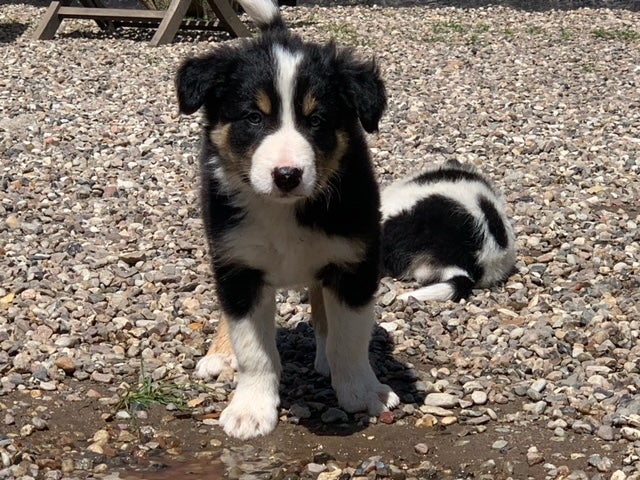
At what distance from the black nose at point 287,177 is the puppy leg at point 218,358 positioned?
46.8 inches

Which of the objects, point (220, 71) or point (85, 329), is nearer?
point (220, 71)

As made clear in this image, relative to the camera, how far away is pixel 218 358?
4.85 m

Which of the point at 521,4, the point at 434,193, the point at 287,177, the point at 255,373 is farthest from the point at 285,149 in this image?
the point at 521,4

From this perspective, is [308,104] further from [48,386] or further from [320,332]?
[48,386]

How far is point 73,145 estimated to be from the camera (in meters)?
8.44

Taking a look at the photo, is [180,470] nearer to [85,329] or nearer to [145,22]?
[85,329]

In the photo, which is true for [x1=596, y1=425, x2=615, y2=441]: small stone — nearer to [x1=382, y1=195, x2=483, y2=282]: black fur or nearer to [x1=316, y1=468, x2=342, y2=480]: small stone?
[x1=316, y1=468, x2=342, y2=480]: small stone

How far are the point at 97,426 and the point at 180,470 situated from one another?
535 mm

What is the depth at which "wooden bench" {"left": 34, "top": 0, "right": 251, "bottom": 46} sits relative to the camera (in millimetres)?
13109

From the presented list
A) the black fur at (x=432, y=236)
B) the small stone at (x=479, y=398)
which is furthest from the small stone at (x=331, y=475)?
the black fur at (x=432, y=236)

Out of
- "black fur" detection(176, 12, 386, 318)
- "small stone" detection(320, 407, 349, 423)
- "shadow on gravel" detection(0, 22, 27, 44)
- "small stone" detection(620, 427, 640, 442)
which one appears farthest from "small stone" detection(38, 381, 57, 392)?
"shadow on gravel" detection(0, 22, 27, 44)

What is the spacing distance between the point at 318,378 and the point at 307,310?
31.3 inches

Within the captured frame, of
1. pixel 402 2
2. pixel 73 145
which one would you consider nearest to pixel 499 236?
pixel 73 145

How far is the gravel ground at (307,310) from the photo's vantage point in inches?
162
